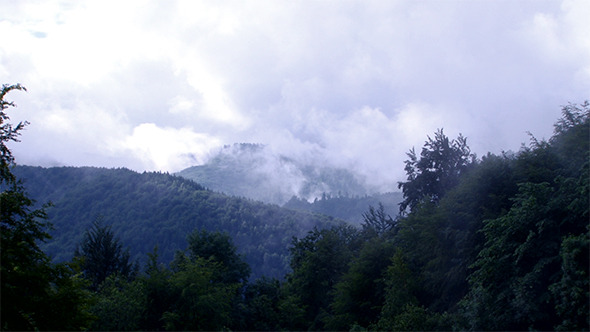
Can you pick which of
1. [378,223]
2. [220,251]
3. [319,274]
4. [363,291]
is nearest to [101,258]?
[220,251]

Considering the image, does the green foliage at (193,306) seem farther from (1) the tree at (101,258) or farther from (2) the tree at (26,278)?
(1) the tree at (101,258)

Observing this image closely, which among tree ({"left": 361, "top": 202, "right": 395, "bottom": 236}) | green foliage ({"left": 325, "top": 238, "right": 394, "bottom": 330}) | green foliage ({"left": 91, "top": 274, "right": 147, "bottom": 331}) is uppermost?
tree ({"left": 361, "top": 202, "right": 395, "bottom": 236})

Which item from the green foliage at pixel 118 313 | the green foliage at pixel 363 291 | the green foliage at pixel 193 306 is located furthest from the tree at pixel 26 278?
the green foliage at pixel 363 291

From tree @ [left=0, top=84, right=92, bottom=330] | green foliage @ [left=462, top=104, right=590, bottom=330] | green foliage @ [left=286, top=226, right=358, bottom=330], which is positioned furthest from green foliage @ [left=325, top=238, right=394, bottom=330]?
tree @ [left=0, top=84, right=92, bottom=330]

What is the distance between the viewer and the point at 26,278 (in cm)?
1305

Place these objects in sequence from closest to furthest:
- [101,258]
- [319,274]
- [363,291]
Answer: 1. [363,291]
2. [319,274]
3. [101,258]

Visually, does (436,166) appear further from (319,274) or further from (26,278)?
(26,278)

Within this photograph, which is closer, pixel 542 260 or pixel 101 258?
pixel 542 260

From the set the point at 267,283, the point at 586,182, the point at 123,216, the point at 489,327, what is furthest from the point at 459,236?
the point at 123,216

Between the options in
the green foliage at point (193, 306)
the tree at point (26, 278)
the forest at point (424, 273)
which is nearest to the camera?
the tree at point (26, 278)

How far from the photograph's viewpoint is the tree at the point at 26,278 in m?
12.7

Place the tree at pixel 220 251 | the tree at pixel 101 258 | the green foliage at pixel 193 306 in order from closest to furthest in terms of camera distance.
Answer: the green foliage at pixel 193 306, the tree at pixel 220 251, the tree at pixel 101 258

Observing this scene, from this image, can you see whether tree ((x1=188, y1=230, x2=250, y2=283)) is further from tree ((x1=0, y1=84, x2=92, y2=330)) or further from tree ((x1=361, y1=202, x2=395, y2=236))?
tree ((x1=0, y1=84, x2=92, y2=330))

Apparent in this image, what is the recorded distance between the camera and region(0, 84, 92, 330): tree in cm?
1268
